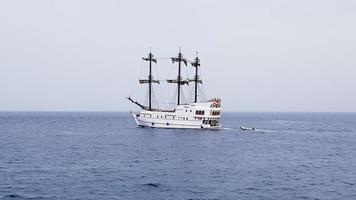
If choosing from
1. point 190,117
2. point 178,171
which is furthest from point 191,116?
point 178,171

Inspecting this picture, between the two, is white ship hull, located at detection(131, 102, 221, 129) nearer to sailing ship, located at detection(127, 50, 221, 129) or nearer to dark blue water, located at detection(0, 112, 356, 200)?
sailing ship, located at detection(127, 50, 221, 129)

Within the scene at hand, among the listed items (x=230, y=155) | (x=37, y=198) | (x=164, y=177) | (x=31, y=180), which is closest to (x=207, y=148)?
(x=230, y=155)

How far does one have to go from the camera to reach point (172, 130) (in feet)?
395

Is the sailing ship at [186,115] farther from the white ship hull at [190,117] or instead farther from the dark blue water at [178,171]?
the dark blue water at [178,171]

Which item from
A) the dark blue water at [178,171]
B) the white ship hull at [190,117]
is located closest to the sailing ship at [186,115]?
the white ship hull at [190,117]

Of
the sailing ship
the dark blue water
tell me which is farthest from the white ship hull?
the dark blue water

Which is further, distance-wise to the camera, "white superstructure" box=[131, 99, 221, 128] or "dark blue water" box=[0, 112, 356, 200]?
"white superstructure" box=[131, 99, 221, 128]

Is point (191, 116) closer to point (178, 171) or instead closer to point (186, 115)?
point (186, 115)

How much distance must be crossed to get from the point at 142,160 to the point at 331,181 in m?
26.4

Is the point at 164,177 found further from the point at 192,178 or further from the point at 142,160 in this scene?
the point at 142,160

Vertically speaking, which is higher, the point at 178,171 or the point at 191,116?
the point at 191,116

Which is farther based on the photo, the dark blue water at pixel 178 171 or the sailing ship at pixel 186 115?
the sailing ship at pixel 186 115

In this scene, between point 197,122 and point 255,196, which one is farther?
point 197,122

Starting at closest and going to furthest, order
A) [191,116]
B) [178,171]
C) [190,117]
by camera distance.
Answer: [178,171]
[190,117]
[191,116]
